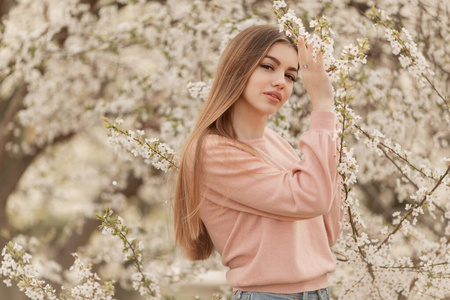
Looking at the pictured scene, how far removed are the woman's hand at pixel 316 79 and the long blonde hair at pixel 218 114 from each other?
134mm

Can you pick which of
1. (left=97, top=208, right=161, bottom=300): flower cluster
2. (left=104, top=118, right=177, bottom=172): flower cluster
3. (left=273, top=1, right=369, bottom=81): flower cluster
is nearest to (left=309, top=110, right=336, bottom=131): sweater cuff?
(left=273, top=1, right=369, bottom=81): flower cluster

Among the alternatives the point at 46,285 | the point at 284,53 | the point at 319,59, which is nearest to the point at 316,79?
the point at 319,59

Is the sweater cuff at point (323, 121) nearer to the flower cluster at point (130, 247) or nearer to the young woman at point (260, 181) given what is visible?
the young woman at point (260, 181)

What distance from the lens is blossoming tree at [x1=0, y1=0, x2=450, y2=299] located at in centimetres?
255

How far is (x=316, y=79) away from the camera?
6.49 ft

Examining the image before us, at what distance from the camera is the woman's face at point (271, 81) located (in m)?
2.06

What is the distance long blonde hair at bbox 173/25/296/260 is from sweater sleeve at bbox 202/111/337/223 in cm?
5

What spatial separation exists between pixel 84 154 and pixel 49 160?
4119 millimetres

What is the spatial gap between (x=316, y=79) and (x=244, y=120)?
292mm

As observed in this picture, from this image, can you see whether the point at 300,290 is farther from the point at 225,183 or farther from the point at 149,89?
the point at 149,89

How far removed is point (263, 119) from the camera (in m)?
2.16

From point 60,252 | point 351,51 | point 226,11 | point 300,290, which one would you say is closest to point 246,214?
point 300,290

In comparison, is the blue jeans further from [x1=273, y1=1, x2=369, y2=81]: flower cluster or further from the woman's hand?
[x1=273, y1=1, x2=369, y2=81]: flower cluster

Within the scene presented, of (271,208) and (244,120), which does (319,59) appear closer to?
(244,120)
